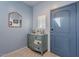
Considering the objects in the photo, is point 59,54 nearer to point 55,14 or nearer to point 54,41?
point 54,41

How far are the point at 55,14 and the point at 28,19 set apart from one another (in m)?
1.60

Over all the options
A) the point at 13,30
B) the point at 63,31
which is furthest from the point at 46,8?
the point at 13,30

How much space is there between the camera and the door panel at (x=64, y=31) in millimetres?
2682

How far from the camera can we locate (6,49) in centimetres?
322

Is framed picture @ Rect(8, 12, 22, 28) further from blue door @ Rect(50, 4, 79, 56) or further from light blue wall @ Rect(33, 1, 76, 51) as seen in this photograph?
blue door @ Rect(50, 4, 79, 56)

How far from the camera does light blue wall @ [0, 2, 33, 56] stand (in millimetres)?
3043

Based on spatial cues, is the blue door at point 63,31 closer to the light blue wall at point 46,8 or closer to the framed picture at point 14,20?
the light blue wall at point 46,8

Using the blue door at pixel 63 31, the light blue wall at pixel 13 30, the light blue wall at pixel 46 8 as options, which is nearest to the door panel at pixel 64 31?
the blue door at pixel 63 31

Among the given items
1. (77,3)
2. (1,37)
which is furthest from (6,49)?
(77,3)

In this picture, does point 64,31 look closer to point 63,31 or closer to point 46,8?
point 63,31

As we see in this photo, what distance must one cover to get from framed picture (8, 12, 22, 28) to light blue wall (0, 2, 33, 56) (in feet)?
0.52

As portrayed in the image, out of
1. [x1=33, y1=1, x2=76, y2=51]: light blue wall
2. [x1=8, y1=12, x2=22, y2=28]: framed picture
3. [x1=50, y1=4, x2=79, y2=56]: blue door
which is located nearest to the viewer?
[x1=50, y1=4, x2=79, y2=56]: blue door

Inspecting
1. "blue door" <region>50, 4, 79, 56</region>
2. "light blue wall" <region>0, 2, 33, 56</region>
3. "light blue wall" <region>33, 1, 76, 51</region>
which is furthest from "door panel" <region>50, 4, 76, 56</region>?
"light blue wall" <region>0, 2, 33, 56</region>

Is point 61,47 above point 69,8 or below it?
below
